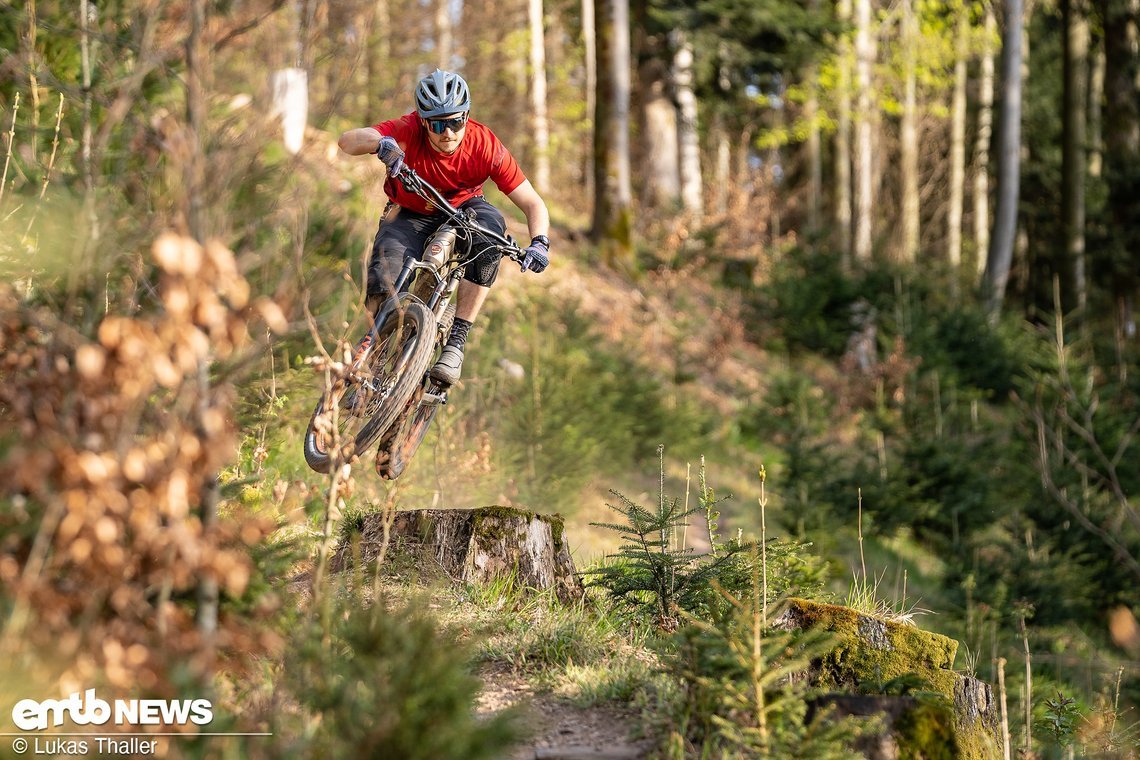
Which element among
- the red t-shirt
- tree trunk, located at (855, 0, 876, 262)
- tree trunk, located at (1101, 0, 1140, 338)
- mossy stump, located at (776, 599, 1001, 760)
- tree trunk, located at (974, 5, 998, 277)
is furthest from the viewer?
tree trunk, located at (974, 5, 998, 277)

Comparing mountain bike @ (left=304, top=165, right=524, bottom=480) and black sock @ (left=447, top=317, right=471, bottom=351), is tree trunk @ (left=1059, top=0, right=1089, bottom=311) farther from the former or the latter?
mountain bike @ (left=304, top=165, right=524, bottom=480)

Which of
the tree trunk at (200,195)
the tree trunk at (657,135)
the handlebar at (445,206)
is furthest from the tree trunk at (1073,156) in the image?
the tree trunk at (200,195)

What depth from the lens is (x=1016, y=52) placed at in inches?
703

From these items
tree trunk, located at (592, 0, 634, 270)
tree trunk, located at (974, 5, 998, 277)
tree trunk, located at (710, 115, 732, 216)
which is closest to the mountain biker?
tree trunk, located at (592, 0, 634, 270)

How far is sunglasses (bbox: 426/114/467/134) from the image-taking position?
5.42 m

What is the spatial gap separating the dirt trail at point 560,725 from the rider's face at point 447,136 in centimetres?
262

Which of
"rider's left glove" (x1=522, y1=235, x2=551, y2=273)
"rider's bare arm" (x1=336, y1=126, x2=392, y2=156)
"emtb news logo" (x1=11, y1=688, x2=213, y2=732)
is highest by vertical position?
"rider's bare arm" (x1=336, y1=126, x2=392, y2=156)

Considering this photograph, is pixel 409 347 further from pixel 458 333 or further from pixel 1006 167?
pixel 1006 167

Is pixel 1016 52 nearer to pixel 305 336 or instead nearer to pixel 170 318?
pixel 305 336

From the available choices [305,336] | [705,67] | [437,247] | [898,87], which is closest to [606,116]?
[705,67]

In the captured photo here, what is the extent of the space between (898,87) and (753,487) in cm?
1840

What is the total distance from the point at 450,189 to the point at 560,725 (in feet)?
9.99

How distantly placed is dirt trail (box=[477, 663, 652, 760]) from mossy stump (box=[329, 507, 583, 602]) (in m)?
0.90

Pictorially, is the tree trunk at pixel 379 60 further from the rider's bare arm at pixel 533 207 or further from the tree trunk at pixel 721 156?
the rider's bare arm at pixel 533 207
